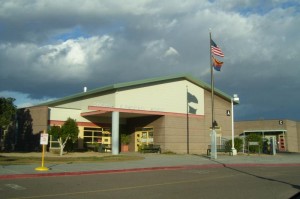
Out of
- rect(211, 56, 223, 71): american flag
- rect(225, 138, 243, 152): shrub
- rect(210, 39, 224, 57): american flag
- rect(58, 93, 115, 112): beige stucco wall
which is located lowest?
rect(225, 138, 243, 152): shrub

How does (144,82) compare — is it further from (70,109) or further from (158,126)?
(70,109)

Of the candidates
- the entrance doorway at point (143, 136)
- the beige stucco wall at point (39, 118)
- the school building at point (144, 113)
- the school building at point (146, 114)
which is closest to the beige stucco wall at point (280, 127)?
the school building at point (146, 114)

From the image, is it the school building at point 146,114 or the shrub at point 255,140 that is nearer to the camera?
the school building at point 146,114

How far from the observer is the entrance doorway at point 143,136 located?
38809 millimetres

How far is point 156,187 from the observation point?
13586 millimetres

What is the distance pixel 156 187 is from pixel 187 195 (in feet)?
6.61

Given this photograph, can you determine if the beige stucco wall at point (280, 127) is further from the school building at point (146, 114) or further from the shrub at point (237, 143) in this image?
the shrub at point (237, 143)

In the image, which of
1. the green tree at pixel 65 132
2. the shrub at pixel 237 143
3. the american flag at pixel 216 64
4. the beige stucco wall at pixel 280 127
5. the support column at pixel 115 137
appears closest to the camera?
the american flag at pixel 216 64

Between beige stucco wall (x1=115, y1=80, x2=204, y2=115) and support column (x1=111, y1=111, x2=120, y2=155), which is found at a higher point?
beige stucco wall (x1=115, y1=80, x2=204, y2=115)

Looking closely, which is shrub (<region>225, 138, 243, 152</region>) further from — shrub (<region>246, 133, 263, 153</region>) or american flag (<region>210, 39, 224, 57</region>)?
american flag (<region>210, 39, 224, 57</region>)

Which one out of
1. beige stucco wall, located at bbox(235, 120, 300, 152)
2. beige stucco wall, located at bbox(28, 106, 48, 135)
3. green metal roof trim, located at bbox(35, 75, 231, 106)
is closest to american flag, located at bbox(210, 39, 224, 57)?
green metal roof trim, located at bbox(35, 75, 231, 106)

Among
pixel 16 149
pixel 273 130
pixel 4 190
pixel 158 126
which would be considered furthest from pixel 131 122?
pixel 4 190

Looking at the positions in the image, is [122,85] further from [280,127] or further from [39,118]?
[280,127]

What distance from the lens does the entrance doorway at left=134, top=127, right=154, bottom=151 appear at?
38.8 meters
